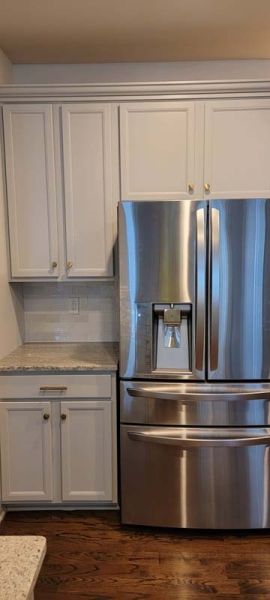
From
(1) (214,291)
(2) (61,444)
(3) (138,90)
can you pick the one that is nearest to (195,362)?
(1) (214,291)

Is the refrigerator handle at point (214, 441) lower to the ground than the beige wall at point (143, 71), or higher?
lower

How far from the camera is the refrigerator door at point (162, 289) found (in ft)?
6.65

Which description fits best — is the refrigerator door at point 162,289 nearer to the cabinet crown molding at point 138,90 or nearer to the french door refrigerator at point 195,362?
the french door refrigerator at point 195,362

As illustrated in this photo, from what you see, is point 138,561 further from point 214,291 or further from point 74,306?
point 74,306

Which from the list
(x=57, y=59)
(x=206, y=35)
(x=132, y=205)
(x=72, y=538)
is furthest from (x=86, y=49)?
(x=72, y=538)

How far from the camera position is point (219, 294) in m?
2.05

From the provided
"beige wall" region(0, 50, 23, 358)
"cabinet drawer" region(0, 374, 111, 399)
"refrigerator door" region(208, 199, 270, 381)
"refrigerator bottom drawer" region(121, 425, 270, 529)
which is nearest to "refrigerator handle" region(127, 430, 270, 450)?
"refrigerator bottom drawer" region(121, 425, 270, 529)

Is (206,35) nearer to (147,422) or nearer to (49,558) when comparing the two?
(147,422)

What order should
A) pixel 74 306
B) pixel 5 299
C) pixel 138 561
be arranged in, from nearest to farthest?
pixel 138 561
pixel 5 299
pixel 74 306

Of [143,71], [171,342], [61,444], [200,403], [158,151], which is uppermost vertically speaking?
[143,71]

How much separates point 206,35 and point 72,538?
2820 millimetres

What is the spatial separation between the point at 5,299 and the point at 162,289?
1000mm

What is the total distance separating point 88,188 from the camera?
96.1 inches

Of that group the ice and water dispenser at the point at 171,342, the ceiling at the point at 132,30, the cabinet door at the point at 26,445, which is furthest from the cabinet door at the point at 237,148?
the cabinet door at the point at 26,445
